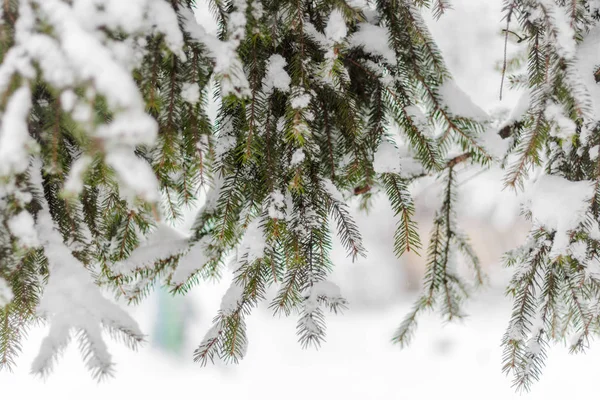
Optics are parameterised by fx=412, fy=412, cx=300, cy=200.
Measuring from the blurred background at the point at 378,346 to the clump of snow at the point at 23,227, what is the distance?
2.48 metres

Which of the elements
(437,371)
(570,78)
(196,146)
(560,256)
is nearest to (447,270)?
(560,256)

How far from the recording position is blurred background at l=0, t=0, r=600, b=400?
360 centimetres

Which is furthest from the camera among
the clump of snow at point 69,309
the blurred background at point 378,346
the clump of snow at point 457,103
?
the blurred background at point 378,346

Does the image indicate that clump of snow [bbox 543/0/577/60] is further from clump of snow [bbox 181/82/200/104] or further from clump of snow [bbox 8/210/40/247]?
clump of snow [bbox 8/210/40/247]

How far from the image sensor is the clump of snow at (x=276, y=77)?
109 cm

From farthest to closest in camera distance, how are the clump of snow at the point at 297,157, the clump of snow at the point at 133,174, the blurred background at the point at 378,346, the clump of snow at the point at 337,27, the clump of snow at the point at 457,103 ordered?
1. the blurred background at the point at 378,346
2. the clump of snow at the point at 457,103
3. the clump of snow at the point at 297,157
4. the clump of snow at the point at 337,27
5. the clump of snow at the point at 133,174

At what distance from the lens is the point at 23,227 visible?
2.77 ft

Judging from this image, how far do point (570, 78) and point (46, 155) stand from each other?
117cm

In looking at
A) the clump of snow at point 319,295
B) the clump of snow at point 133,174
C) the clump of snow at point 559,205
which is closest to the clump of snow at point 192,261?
the clump of snow at point 319,295

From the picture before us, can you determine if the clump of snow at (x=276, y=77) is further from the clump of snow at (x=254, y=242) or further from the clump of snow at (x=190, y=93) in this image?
the clump of snow at (x=254, y=242)

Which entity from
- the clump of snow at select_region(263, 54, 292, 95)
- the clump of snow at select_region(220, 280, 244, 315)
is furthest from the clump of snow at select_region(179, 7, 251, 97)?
the clump of snow at select_region(220, 280, 244, 315)

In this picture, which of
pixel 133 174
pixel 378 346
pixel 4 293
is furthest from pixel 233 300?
pixel 378 346

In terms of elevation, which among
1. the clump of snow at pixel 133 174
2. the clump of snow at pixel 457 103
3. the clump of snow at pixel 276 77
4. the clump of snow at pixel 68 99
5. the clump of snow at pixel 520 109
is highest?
the clump of snow at pixel 520 109

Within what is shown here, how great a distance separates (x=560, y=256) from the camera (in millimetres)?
1067
